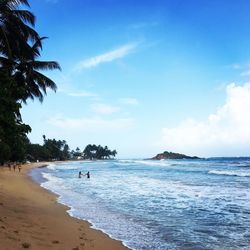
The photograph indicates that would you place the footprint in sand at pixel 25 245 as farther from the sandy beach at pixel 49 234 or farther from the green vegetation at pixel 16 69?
the green vegetation at pixel 16 69

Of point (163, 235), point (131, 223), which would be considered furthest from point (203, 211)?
point (163, 235)

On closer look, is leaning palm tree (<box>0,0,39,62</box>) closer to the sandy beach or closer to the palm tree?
the palm tree

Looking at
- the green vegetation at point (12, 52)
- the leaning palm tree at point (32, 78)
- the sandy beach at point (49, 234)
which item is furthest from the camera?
the leaning palm tree at point (32, 78)

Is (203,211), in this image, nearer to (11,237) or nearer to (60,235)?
(60,235)

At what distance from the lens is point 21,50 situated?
21781mm

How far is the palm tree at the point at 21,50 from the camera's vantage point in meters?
18.1

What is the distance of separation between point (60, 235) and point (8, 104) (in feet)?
26.2

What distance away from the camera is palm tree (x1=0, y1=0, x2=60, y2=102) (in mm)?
18125

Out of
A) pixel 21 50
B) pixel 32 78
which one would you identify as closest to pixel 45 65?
pixel 32 78

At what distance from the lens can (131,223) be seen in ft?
45.4

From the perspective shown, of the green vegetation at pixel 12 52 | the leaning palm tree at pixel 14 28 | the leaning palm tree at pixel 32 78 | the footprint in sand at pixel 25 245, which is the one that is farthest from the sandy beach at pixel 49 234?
the leaning palm tree at pixel 32 78

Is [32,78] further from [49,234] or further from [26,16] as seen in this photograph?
[49,234]

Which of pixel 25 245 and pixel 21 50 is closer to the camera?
pixel 25 245

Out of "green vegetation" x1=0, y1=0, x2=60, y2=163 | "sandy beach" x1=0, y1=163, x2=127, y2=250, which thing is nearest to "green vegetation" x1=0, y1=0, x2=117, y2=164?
"green vegetation" x1=0, y1=0, x2=60, y2=163
